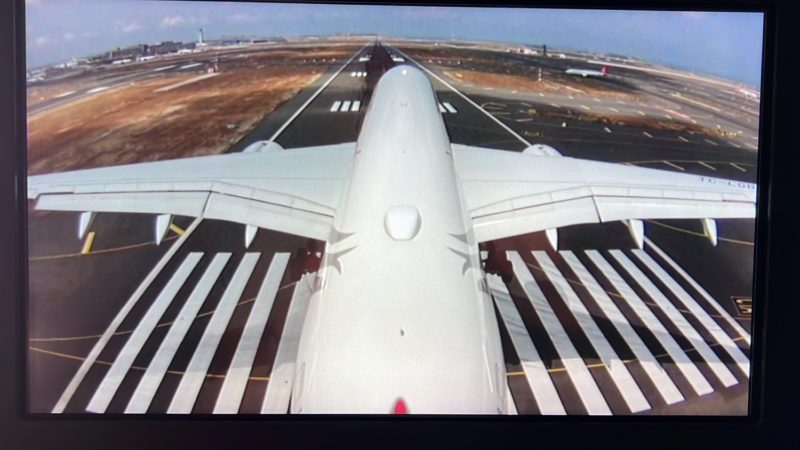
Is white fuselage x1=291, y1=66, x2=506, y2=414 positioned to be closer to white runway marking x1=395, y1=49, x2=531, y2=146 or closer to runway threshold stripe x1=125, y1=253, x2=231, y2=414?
white runway marking x1=395, y1=49, x2=531, y2=146

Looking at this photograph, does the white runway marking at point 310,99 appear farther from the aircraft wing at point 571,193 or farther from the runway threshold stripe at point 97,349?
the runway threshold stripe at point 97,349

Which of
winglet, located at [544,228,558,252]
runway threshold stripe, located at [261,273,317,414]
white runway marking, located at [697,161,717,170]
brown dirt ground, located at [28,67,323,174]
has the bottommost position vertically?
runway threshold stripe, located at [261,273,317,414]

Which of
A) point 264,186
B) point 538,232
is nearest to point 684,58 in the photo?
point 538,232

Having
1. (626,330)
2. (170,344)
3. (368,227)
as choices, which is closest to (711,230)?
(626,330)

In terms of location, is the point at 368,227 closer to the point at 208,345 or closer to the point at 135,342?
the point at 208,345

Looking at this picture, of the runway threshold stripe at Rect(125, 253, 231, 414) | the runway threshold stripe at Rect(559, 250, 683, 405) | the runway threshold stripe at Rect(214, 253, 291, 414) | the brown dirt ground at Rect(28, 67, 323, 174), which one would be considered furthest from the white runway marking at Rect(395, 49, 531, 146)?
the runway threshold stripe at Rect(125, 253, 231, 414)

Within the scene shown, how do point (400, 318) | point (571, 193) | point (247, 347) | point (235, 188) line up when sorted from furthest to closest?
point (571, 193)
point (235, 188)
point (247, 347)
point (400, 318)
